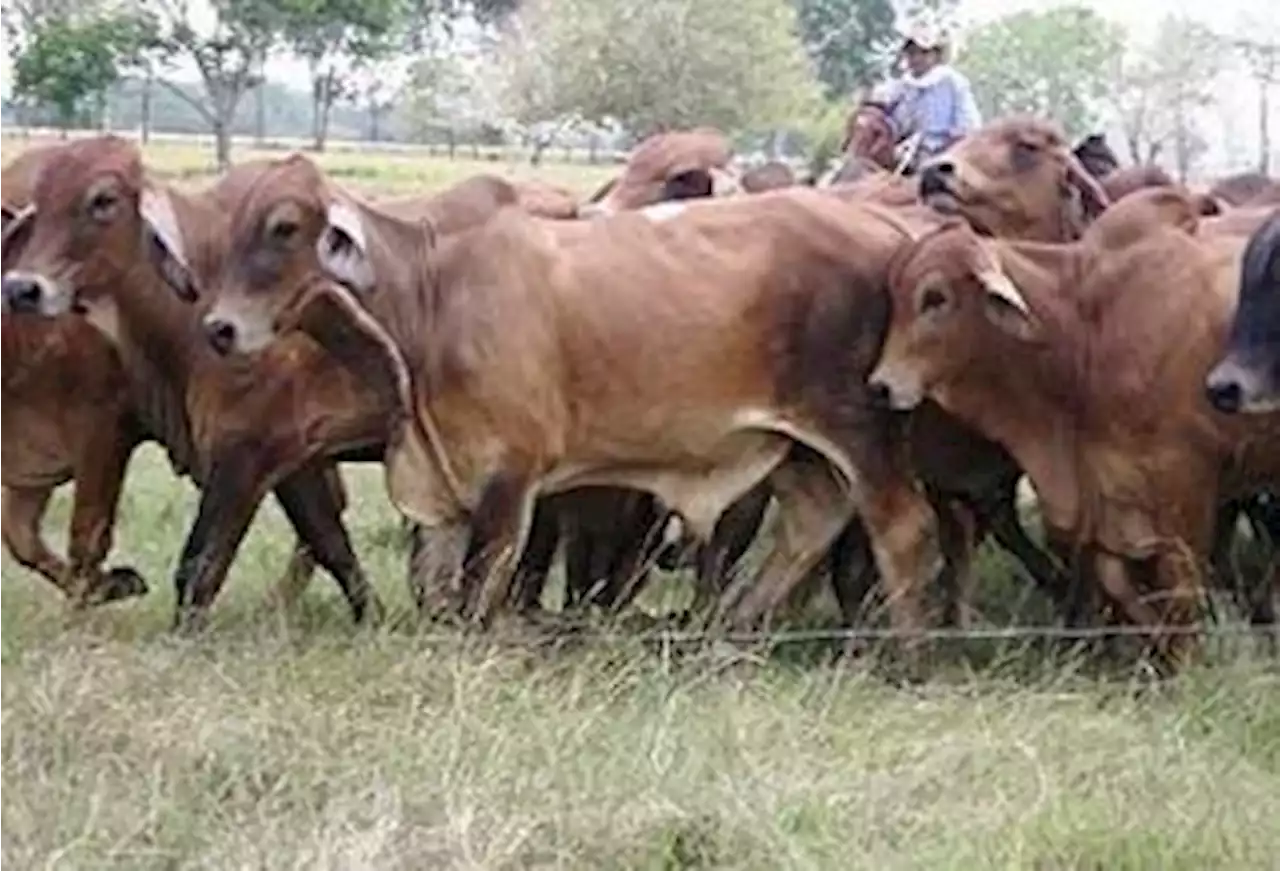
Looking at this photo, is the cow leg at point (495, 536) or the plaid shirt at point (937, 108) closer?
the cow leg at point (495, 536)

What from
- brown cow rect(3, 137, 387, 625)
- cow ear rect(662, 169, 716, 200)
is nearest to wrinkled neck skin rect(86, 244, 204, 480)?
brown cow rect(3, 137, 387, 625)

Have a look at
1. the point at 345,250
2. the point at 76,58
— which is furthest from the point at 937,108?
the point at 76,58

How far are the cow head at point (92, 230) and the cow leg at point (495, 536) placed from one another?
88cm

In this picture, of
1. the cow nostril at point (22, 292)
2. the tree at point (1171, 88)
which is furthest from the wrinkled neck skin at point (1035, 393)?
the tree at point (1171, 88)

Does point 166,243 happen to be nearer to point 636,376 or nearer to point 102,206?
point 102,206

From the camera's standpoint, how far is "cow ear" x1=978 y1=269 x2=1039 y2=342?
698 cm

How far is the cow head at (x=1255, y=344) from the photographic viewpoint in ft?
20.8

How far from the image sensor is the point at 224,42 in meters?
32.8

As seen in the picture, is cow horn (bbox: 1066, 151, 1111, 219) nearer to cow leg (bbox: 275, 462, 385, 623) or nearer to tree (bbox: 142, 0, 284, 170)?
cow leg (bbox: 275, 462, 385, 623)

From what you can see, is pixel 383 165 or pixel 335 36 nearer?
pixel 383 165

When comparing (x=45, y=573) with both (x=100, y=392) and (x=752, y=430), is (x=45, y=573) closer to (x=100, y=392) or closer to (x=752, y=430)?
(x=100, y=392)

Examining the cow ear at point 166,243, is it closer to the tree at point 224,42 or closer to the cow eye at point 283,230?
the cow eye at point 283,230

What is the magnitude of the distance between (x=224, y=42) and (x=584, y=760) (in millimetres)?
28344

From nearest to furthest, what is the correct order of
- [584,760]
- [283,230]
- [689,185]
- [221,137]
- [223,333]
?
[584,760] < [223,333] < [283,230] < [689,185] < [221,137]
